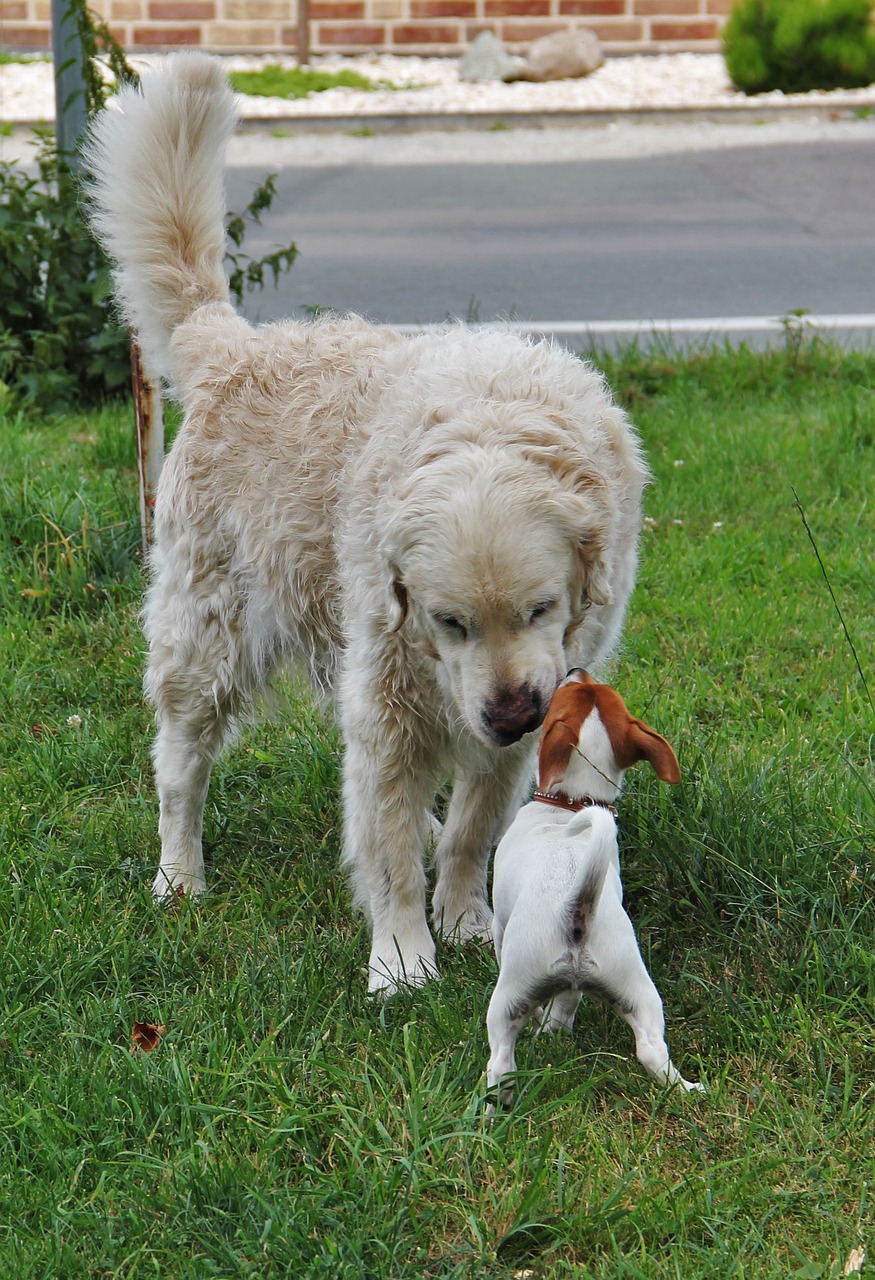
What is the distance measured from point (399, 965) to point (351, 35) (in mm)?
16356

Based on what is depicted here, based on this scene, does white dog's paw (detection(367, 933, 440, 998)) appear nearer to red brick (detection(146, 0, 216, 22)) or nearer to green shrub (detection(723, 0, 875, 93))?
green shrub (detection(723, 0, 875, 93))

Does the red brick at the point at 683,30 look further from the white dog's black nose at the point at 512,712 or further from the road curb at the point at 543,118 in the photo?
the white dog's black nose at the point at 512,712

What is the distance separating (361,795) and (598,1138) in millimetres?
1006

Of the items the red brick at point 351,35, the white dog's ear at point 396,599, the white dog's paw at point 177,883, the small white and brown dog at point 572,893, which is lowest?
the white dog's paw at point 177,883

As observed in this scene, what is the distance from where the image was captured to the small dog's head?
2643 mm

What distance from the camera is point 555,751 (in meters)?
2.65

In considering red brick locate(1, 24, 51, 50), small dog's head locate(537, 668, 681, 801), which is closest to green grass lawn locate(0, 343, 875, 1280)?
small dog's head locate(537, 668, 681, 801)

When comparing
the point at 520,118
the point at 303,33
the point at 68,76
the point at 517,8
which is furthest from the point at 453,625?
the point at 517,8

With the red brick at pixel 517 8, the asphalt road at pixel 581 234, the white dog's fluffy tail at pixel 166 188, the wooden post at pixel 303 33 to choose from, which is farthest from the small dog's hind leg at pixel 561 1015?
the red brick at pixel 517 8

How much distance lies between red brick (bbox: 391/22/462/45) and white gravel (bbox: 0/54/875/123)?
0.28m

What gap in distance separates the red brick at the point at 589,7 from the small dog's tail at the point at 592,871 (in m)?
16.4

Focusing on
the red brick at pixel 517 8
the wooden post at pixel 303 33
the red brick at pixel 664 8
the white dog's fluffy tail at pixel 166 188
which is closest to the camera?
the white dog's fluffy tail at pixel 166 188

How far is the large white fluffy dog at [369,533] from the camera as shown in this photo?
108 inches

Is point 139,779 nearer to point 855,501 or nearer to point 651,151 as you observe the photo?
point 855,501
